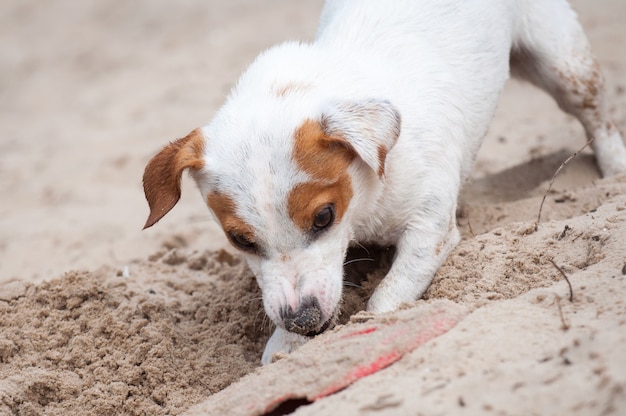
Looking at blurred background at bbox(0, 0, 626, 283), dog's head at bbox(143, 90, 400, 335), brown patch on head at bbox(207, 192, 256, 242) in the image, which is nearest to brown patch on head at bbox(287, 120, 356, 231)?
dog's head at bbox(143, 90, 400, 335)

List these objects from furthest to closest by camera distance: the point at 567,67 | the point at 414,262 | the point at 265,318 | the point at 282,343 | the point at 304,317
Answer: the point at 567,67, the point at 265,318, the point at 414,262, the point at 282,343, the point at 304,317

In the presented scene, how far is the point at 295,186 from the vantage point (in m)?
3.09

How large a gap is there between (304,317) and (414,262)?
2.39 ft

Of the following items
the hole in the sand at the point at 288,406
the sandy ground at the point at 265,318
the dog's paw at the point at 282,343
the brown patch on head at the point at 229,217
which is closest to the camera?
the sandy ground at the point at 265,318

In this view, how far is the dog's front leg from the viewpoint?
3.47 meters

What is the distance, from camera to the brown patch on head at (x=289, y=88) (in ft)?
11.3

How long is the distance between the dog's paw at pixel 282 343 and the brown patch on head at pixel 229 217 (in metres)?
0.48

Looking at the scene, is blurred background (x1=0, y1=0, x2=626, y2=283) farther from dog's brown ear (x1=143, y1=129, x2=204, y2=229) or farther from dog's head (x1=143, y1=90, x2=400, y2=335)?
dog's head (x1=143, y1=90, x2=400, y2=335)

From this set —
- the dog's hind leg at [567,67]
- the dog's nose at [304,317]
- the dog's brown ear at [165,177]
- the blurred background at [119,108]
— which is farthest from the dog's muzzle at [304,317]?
the dog's hind leg at [567,67]

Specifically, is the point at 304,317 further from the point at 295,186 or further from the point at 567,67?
the point at 567,67

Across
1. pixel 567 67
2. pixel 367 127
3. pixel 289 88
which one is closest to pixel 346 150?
pixel 367 127

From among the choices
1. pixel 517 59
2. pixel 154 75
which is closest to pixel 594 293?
pixel 517 59

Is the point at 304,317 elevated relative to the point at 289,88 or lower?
lower

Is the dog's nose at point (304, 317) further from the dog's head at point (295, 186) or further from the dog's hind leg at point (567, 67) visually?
the dog's hind leg at point (567, 67)
